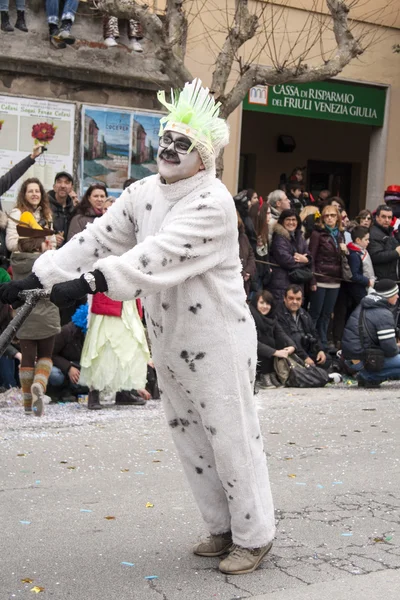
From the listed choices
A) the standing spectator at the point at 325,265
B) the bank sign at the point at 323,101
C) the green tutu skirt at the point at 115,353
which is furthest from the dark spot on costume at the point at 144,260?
the bank sign at the point at 323,101

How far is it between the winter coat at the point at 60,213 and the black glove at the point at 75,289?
611cm

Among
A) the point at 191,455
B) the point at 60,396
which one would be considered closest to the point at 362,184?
the point at 60,396

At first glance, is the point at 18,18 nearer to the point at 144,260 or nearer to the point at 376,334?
the point at 376,334

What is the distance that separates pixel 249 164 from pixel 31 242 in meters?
11.4

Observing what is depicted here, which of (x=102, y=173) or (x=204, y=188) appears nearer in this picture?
(x=204, y=188)

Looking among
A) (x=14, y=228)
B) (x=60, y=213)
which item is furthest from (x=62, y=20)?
(x=14, y=228)

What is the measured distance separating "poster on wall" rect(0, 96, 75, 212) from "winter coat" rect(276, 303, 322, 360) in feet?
12.1

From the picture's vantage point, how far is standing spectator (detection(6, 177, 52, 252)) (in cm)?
930

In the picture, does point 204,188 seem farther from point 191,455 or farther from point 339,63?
point 339,63

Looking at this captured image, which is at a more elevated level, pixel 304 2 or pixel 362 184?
pixel 304 2

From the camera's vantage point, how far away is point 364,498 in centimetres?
594

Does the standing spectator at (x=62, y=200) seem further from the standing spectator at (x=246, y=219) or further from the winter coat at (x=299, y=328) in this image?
the winter coat at (x=299, y=328)

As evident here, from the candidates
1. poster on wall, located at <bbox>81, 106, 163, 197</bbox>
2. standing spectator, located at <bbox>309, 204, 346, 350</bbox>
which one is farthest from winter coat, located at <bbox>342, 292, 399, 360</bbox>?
poster on wall, located at <bbox>81, 106, 163, 197</bbox>

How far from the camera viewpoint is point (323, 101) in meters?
16.8
